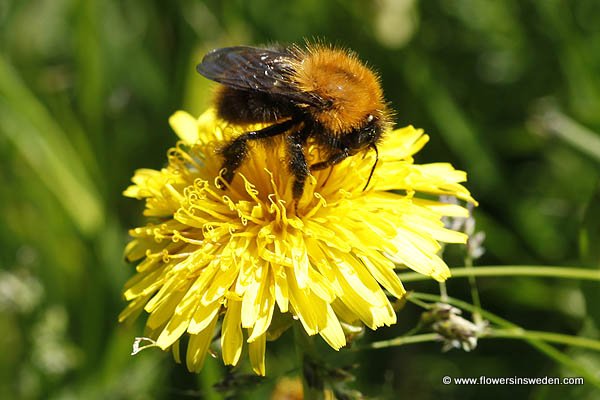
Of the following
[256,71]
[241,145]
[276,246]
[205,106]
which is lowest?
[276,246]

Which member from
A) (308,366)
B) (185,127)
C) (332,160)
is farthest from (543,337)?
(185,127)

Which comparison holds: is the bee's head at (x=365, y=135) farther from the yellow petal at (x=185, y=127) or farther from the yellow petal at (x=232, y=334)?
the yellow petal at (x=185, y=127)

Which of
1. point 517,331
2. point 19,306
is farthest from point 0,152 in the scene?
point 517,331

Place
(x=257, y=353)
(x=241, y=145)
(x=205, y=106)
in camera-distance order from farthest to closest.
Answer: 1. (x=205, y=106)
2. (x=241, y=145)
3. (x=257, y=353)

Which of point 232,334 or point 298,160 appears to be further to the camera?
point 298,160

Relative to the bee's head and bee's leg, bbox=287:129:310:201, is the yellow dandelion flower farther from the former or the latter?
the bee's head

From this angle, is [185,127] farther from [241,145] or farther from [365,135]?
[365,135]
